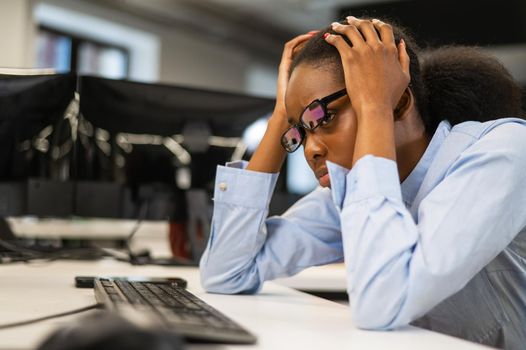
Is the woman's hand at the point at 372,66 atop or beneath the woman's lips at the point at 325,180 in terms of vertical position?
atop

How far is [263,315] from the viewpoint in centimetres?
94

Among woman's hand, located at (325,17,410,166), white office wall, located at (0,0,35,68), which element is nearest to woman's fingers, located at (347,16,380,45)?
woman's hand, located at (325,17,410,166)

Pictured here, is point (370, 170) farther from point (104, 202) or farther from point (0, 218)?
point (0, 218)

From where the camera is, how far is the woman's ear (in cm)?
110

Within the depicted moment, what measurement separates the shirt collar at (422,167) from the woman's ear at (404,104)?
72 millimetres

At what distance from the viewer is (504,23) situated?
15.5 feet

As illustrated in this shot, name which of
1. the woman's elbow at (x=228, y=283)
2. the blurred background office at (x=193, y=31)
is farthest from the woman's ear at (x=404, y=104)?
the blurred background office at (x=193, y=31)

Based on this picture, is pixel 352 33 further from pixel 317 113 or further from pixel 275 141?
pixel 275 141

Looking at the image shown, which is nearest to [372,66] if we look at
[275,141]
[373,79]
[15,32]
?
[373,79]

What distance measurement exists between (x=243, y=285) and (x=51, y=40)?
5.54m

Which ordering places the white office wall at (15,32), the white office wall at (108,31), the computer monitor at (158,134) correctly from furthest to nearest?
the white office wall at (108,31) < the white office wall at (15,32) < the computer monitor at (158,134)

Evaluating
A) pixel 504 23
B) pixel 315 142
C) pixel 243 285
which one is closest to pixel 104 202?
pixel 243 285

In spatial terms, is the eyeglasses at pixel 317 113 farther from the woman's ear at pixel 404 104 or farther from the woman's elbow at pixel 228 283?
→ the woman's elbow at pixel 228 283

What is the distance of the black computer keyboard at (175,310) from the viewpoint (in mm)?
643
